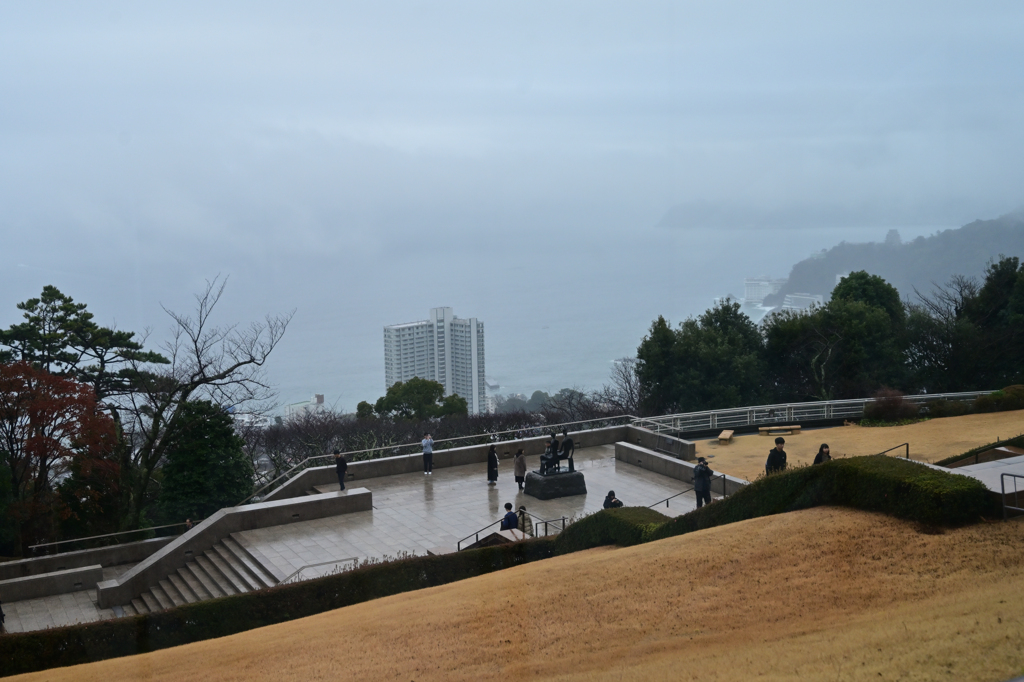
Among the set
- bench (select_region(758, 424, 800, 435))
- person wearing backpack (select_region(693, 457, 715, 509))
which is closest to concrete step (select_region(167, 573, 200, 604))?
person wearing backpack (select_region(693, 457, 715, 509))

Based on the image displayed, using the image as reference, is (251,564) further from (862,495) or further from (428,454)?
(862,495)

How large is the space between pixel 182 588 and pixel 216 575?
0.86 meters

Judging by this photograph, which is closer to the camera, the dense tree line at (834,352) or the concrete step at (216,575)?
the concrete step at (216,575)

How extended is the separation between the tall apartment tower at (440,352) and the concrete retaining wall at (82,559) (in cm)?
4918

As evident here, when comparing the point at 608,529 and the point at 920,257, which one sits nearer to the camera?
the point at 608,529

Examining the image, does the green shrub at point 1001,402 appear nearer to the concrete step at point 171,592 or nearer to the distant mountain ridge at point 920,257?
the concrete step at point 171,592

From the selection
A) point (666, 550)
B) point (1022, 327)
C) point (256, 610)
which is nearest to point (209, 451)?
point (256, 610)

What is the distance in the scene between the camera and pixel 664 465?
22.4 m

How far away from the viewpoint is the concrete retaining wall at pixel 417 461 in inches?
859

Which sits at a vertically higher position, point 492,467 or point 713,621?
point 492,467

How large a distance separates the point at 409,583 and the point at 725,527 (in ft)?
18.4

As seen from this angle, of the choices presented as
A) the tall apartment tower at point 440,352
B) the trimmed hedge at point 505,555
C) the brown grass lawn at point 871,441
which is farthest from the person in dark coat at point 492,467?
the tall apartment tower at point 440,352

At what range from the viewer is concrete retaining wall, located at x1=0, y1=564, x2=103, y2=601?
61.4 ft

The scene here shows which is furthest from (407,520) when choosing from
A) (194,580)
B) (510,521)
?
(194,580)
